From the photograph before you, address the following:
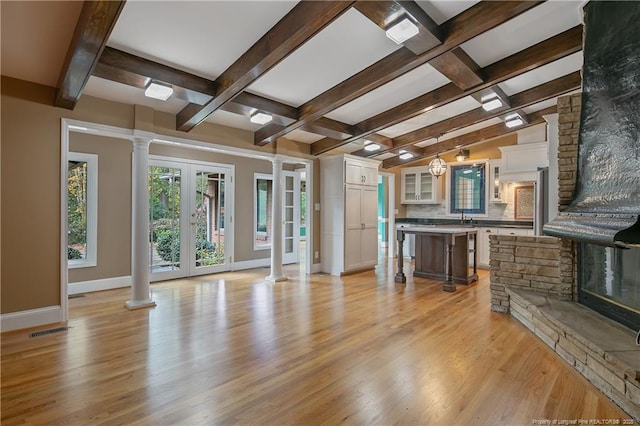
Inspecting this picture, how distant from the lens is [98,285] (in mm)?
4887

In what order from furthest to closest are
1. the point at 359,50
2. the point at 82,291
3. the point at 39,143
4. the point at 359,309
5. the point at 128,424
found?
the point at 82,291
the point at 359,309
the point at 39,143
the point at 359,50
the point at 128,424

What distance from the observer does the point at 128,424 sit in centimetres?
183

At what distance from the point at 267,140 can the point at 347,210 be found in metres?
1.94

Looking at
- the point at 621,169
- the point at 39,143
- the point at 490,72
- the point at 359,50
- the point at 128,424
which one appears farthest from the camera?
the point at 490,72

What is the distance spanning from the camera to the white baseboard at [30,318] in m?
3.13

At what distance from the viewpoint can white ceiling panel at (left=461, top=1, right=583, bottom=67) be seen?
2.73 metres

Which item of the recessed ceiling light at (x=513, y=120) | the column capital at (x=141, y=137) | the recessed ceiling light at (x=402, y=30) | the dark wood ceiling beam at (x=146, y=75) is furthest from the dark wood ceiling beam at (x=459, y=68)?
the column capital at (x=141, y=137)

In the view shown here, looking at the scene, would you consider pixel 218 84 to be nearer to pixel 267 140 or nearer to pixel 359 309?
pixel 267 140

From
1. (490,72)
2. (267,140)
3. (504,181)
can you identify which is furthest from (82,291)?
(504,181)

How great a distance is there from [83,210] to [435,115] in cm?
550

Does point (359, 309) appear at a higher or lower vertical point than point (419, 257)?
lower

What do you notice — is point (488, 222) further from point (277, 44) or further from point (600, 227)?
point (277, 44)

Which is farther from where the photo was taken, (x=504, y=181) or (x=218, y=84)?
(x=504, y=181)

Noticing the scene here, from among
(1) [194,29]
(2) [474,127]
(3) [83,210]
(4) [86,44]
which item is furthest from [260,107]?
(2) [474,127]
